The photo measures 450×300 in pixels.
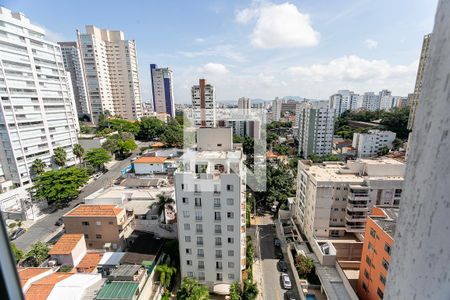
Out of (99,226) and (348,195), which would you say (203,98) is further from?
(348,195)

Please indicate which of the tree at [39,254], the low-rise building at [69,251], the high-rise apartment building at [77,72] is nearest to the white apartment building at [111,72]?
the high-rise apartment building at [77,72]

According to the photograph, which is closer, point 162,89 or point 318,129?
point 318,129

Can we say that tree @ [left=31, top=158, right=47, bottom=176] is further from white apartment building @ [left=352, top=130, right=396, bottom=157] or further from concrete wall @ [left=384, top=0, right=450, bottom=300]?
white apartment building @ [left=352, top=130, right=396, bottom=157]

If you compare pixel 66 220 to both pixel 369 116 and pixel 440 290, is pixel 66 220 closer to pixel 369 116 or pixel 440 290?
pixel 440 290

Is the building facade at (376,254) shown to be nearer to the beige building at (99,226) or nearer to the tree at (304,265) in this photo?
the tree at (304,265)

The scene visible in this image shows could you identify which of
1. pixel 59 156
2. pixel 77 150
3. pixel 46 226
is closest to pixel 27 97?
pixel 59 156

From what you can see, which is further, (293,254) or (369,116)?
(369,116)

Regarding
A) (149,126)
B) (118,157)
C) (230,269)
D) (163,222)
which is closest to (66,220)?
(163,222)

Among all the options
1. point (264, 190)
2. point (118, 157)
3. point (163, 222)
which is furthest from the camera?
point (118, 157)
